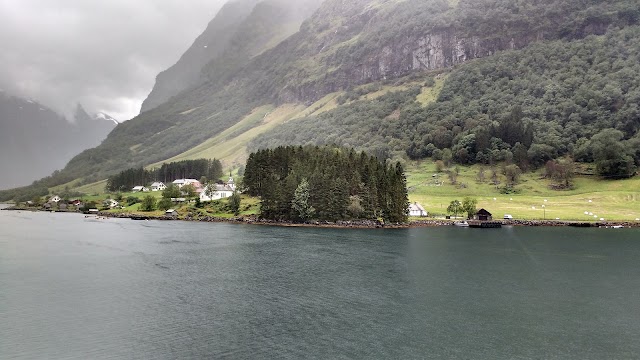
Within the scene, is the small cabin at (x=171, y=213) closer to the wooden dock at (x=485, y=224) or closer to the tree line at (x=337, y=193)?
the tree line at (x=337, y=193)

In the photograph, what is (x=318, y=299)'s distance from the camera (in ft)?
205

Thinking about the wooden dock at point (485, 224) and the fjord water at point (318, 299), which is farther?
the wooden dock at point (485, 224)

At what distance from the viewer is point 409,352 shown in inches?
1740

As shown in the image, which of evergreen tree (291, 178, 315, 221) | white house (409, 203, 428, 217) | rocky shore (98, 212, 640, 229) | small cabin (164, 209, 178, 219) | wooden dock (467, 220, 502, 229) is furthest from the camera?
small cabin (164, 209, 178, 219)

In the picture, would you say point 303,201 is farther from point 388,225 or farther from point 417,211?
point 417,211

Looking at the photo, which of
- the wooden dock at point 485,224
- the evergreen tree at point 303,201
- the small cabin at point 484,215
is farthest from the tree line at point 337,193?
the small cabin at point 484,215

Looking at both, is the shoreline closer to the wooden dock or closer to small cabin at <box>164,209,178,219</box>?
the wooden dock

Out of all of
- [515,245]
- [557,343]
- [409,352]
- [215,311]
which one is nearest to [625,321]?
[557,343]

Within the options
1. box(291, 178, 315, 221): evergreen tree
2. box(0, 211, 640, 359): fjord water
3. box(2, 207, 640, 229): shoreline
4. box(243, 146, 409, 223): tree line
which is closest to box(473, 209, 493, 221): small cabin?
box(2, 207, 640, 229): shoreline

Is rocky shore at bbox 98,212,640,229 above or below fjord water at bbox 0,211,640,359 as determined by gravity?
above

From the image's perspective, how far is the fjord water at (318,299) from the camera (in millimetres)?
45406

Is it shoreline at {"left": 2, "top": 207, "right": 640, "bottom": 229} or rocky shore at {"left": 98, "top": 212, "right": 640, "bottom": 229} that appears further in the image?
rocky shore at {"left": 98, "top": 212, "right": 640, "bottom": 229}

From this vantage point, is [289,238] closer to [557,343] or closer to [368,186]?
[368,186]

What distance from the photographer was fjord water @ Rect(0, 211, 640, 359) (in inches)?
1788
